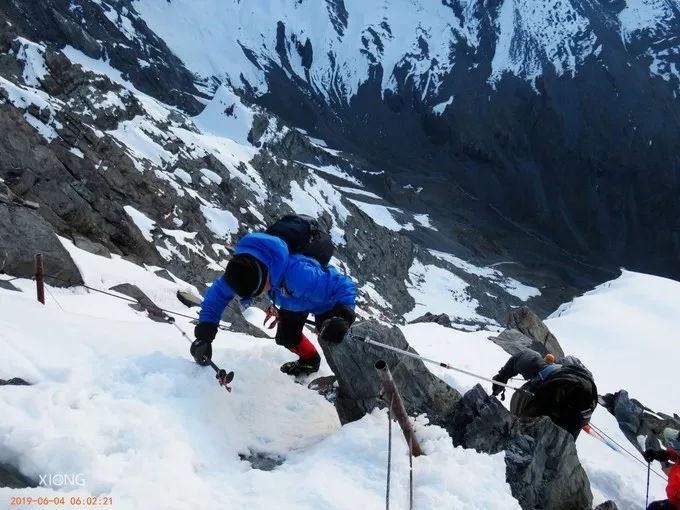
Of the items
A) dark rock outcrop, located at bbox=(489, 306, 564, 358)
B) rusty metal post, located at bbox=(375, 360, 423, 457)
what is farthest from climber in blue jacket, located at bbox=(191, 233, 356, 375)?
dark rock outcrop, located at bbox=(489, 306, 564, 358)

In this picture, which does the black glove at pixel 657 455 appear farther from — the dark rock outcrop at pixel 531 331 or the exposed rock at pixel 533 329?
the exposed rock at pixel 533 329

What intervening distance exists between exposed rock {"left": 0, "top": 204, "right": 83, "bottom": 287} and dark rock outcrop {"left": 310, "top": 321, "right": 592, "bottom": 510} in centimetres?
644

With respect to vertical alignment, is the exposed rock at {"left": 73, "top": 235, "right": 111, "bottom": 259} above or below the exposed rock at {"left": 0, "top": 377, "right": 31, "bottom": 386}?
above

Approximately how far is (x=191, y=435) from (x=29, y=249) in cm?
758

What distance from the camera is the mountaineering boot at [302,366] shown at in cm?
642

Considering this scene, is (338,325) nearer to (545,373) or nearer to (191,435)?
(191,435)

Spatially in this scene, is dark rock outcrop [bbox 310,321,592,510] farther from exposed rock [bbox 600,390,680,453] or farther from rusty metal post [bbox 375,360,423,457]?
exposed rock [bbox 600,390,680,453]

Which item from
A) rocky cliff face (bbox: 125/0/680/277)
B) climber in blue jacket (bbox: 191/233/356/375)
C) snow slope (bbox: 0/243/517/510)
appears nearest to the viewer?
snow slope (bbox: 0/243/517/510)

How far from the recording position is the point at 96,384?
4.80 metres

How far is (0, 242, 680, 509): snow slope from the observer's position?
3.82 metres

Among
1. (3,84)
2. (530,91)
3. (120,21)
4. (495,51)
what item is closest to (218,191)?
(3,84)

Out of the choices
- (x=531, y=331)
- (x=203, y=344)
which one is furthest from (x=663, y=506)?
(x=531, y=331)

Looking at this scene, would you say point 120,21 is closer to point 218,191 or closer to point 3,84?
point 218,191

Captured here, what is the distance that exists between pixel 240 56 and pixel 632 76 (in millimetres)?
126210
